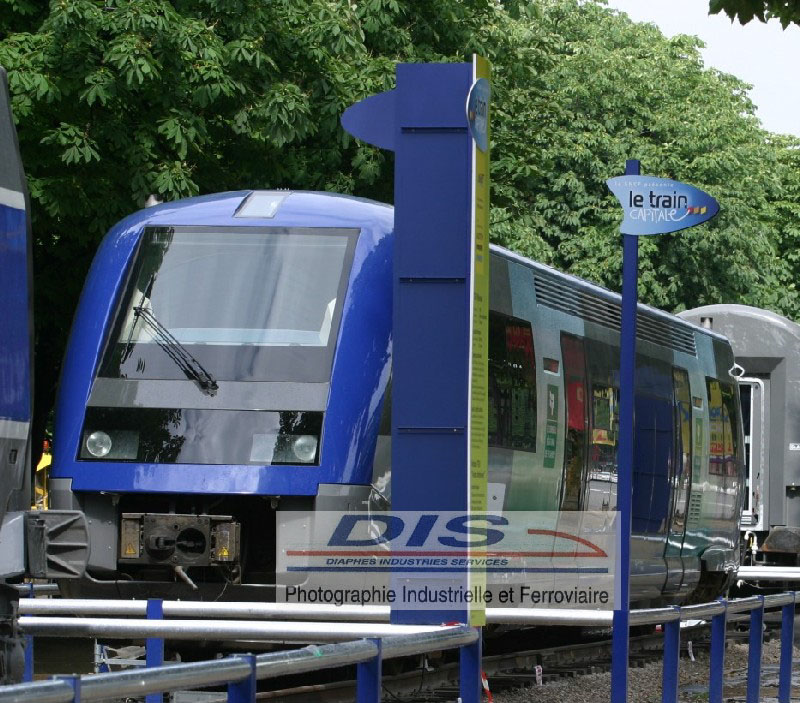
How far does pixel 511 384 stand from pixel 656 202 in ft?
14.3

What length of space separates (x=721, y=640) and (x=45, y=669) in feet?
15.4

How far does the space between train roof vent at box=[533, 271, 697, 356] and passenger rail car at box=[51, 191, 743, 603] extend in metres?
0.83

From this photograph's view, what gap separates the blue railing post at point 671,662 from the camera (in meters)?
9.45

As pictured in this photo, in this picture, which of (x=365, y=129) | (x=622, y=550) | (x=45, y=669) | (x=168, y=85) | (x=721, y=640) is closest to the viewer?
(x=365, y=129)

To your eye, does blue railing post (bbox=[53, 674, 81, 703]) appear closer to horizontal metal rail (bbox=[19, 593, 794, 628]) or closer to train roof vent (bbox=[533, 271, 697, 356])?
horizontal metal rail (bbox=[19, 593, 794, 628])

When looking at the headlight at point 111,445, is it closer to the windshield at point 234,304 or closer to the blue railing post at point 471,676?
the windshield at point 234,304

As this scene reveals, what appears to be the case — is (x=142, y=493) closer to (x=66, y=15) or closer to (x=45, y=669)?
(x=45, y=669)

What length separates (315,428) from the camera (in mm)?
10945

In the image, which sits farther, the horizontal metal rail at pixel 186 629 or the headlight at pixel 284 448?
the headlight at pixel 284 448

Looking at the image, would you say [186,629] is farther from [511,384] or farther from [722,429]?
Result: [722,429]

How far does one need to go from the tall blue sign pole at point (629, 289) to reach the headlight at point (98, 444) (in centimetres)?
413

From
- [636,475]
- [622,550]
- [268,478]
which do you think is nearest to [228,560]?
→ [268,478]

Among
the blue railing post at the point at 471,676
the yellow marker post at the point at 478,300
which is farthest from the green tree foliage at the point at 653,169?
the blue railing post at the point at 471,676

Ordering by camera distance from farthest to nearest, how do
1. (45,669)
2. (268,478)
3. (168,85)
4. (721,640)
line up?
(168,85) → (45,669) → (268,478) → (721,640)
